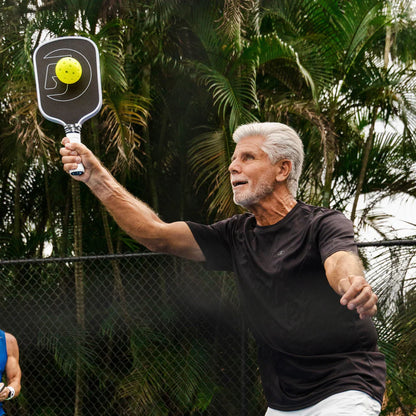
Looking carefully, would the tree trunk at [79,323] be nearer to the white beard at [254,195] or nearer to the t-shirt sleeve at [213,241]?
the t-shirt sleeve at [213,241]

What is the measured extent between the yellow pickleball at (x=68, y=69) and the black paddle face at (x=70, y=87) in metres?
0.06

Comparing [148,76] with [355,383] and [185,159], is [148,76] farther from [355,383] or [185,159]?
[355,383]

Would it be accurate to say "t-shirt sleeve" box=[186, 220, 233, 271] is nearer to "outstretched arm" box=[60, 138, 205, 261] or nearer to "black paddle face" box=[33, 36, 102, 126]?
"outstretched arm" box=[60, 138, 205, 261]

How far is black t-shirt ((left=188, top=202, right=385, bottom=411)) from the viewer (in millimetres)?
1952

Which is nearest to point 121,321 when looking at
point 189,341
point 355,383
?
point 189,341

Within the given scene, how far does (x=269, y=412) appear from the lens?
2119 millimetres

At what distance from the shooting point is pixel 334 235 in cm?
194

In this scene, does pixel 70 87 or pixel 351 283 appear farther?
pixel 70 87

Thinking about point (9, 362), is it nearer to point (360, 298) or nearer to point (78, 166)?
point (78, 166)

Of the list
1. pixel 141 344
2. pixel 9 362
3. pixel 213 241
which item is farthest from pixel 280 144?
pixel 141 344

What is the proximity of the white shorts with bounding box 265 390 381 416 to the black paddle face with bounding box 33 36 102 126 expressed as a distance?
134 centimetres

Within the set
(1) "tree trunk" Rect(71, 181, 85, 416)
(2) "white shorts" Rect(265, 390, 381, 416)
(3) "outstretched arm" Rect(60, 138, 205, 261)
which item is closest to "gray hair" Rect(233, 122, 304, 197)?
(3) "outstretched arm" Rect(60, 138, 205, 261)

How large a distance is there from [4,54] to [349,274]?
534cm

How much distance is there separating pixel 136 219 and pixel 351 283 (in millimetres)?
999
